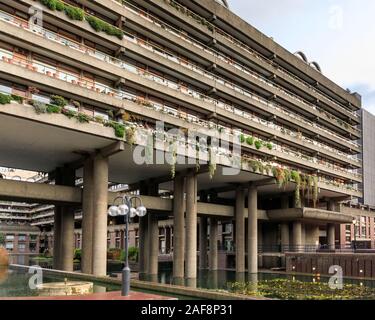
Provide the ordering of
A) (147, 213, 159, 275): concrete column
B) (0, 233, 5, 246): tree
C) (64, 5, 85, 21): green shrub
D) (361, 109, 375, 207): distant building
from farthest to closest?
(0, 233, 5, 246): tree, (361, 109, 375, 207): distant building, (147, 213, 159, 275): concrete column, (64, 5, 85, 21): green shrub

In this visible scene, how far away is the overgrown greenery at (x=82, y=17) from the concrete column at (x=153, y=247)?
827 inches

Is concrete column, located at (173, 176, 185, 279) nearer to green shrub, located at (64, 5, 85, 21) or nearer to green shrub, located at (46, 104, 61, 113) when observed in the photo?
green shrub, located at (46, 104, 61, 113)

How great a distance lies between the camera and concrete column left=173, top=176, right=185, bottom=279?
4597cm

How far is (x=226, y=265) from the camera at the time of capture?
65.9 m

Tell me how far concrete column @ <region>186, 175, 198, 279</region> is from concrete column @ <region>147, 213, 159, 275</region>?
5.72 meters

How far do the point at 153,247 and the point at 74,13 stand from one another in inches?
1023

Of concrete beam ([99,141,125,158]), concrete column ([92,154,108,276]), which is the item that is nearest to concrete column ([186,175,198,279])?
concrete column ([92,154,108,276])

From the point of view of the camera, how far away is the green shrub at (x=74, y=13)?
115 feet

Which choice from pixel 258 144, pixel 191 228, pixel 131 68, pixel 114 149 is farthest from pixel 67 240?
pixel 258 144

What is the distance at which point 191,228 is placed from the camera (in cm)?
4531

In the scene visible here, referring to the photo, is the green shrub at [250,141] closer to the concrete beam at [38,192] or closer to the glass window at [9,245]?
the concrete beam at [38,192]

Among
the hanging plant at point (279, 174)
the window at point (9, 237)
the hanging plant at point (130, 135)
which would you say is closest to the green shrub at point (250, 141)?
the hanging plant at point (279, 174)

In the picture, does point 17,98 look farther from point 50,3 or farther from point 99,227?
point 99,227
